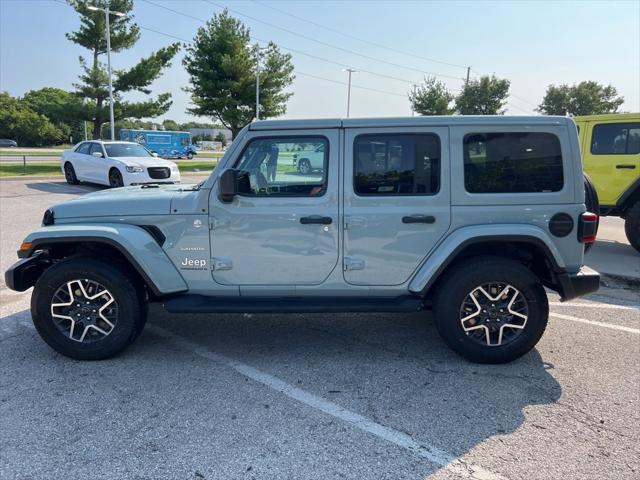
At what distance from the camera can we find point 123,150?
48.3 ft

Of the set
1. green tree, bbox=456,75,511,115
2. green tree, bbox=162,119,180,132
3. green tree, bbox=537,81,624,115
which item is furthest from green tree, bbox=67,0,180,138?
green tree, bbox=162,119,180,132

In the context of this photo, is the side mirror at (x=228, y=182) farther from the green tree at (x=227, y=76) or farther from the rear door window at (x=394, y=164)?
the green tree at (x=227, y=76)

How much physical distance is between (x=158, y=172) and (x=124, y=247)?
10932 millimetres

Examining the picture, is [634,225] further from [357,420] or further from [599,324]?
[357,420]

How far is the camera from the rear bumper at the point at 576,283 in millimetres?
3658

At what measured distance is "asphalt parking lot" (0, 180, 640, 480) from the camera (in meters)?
2.53

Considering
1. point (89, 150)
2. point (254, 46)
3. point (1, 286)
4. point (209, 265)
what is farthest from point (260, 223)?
point (254, 46)

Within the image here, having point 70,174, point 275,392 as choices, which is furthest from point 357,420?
point 70,174

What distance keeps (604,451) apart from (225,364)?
2.67 meters

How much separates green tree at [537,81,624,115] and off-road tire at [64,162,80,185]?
46894mm

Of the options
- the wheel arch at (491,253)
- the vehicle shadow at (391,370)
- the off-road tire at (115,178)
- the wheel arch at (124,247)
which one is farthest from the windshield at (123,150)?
the wheel arch at (491,253)

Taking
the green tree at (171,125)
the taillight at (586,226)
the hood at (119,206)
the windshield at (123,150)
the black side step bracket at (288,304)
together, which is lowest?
the black side step bracket at (288,304)

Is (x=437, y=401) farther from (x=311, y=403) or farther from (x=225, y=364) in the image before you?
(x=225, y=364)

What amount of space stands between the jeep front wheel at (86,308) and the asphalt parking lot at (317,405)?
0.18 meters
